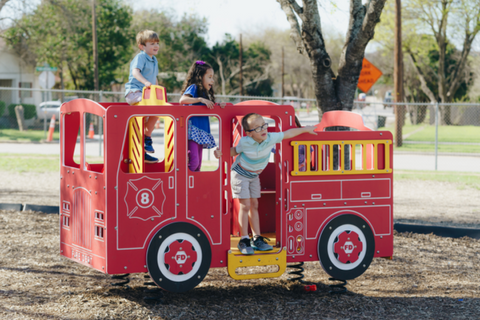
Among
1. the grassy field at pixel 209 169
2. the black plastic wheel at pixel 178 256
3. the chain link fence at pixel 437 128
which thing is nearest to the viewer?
the black plastic wheel at pixel 178 256

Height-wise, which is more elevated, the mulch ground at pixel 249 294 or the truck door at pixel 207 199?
the truck door at pixel 207 199

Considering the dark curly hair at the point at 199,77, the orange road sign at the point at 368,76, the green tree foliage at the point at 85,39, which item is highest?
the green tree foliage at the point at 85,39

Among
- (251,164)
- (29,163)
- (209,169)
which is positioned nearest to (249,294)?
(251,164)

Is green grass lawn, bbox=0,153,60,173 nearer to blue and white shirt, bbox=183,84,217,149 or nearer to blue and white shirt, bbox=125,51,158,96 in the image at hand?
blue and white shirt, bbox=125,51,158,96

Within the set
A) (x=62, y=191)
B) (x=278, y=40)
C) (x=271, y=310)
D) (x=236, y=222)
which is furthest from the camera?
(x=278, y=40)

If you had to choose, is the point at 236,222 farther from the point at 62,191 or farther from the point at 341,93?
the point at 341,93

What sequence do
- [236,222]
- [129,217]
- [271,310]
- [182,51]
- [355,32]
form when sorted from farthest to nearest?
[182,51] < [355,32] < [236,222] < [271,310] < [129,217]

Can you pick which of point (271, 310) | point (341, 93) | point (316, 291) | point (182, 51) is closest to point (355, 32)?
point (341, 93)

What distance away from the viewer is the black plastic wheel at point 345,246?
15.9 ft

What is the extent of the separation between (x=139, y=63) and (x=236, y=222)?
182 centimetres

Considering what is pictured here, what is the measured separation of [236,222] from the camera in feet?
18.2

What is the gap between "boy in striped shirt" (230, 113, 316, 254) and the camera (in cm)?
461

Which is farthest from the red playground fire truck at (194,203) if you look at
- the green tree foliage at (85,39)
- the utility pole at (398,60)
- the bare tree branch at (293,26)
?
the green tree foliage at (85,39)

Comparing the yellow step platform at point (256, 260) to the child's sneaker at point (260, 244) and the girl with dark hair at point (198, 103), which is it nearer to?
the child's sneaker at point (260, 244)
